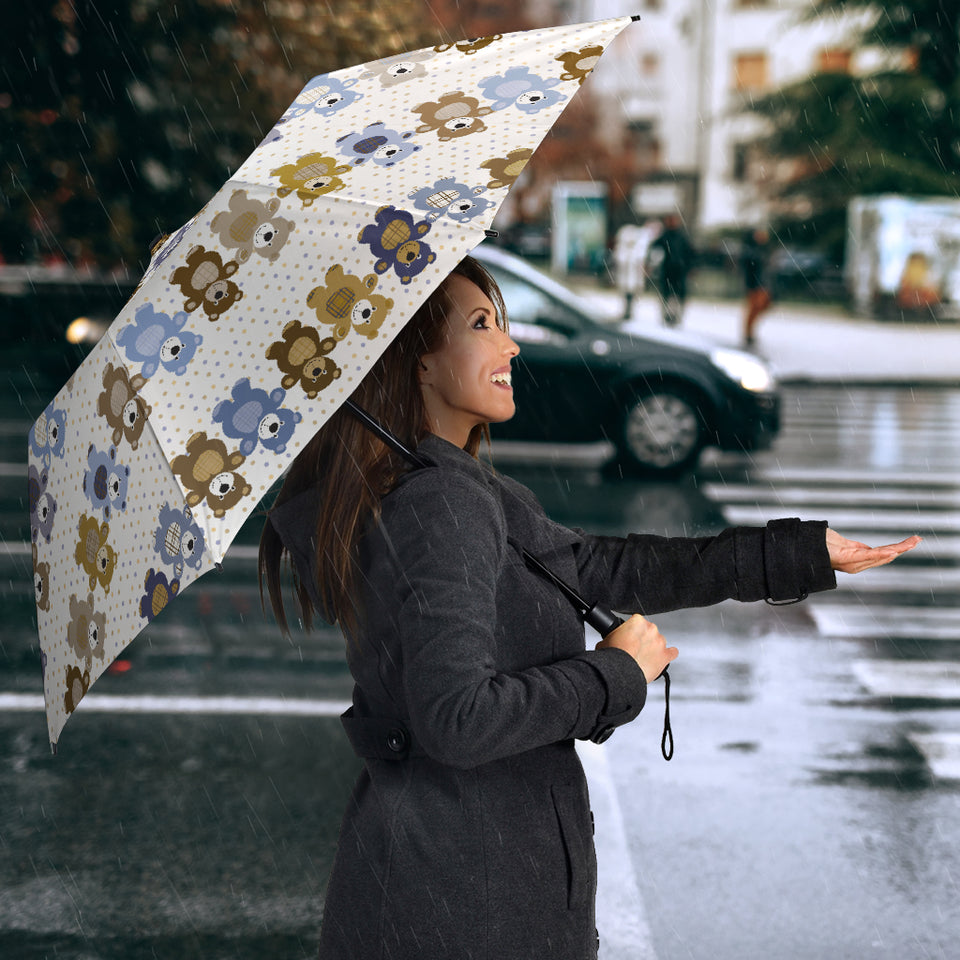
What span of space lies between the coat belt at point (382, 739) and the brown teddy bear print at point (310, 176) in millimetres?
797

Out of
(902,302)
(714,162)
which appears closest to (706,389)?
(902,302)

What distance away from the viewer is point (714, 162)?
63.2 meters

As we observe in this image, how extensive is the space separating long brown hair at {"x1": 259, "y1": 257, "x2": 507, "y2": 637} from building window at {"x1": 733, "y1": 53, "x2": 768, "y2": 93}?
2470 inches

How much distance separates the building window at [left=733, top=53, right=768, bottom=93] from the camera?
2434 inches

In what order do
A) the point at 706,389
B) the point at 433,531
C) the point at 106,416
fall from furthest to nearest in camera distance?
the point at 706,389 < the point at 106,416 < the point at 433,531

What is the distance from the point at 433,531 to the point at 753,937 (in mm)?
2468

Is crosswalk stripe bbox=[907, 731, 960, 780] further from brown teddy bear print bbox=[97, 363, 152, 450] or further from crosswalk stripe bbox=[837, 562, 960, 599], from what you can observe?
brown teddy bear print bbox=[97, 363, 152, 450]

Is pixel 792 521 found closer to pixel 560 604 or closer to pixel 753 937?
pixel 560 604

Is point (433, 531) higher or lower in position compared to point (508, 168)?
lower

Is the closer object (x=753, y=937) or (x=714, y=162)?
(x=753, y=937)

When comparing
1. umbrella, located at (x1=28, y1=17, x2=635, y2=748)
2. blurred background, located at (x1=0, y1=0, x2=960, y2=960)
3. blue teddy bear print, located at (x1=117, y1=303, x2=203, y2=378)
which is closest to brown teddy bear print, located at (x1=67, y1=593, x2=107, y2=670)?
umbrella, located at (x1=28, y1=17, x2=635, y2=748)

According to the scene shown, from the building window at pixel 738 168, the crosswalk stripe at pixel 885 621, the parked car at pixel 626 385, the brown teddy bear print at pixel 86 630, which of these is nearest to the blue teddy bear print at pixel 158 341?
the brown teddy bear print at pixel 86 630

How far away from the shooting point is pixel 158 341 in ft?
7.02

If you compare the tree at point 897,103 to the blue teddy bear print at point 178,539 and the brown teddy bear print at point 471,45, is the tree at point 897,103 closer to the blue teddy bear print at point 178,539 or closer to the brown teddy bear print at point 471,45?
the brown teddy bear print at point 471,45
